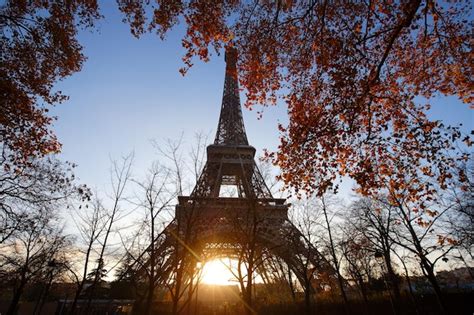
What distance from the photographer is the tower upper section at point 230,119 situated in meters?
36.2

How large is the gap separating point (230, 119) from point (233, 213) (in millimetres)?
17770

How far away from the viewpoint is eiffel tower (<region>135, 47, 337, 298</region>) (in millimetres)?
A: 20106

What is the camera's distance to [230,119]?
3794 centimetres

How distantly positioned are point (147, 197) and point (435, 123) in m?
10.9

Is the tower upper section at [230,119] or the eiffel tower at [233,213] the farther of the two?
the tower upper section at [230,119]

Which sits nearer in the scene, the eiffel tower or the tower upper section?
the eiffel tower

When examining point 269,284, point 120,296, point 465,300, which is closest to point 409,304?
point 465,300

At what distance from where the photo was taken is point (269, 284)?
3222 centimetres

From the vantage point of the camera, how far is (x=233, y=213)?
933 inches

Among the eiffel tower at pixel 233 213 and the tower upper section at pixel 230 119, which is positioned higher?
the tower upper section at pixel 230 119

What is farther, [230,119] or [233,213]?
[230,119]

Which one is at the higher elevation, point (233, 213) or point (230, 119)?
point (230, 119)

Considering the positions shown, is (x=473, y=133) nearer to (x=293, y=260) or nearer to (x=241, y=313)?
(x=293, y=260)

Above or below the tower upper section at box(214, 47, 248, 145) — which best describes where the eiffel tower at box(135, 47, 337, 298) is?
below
